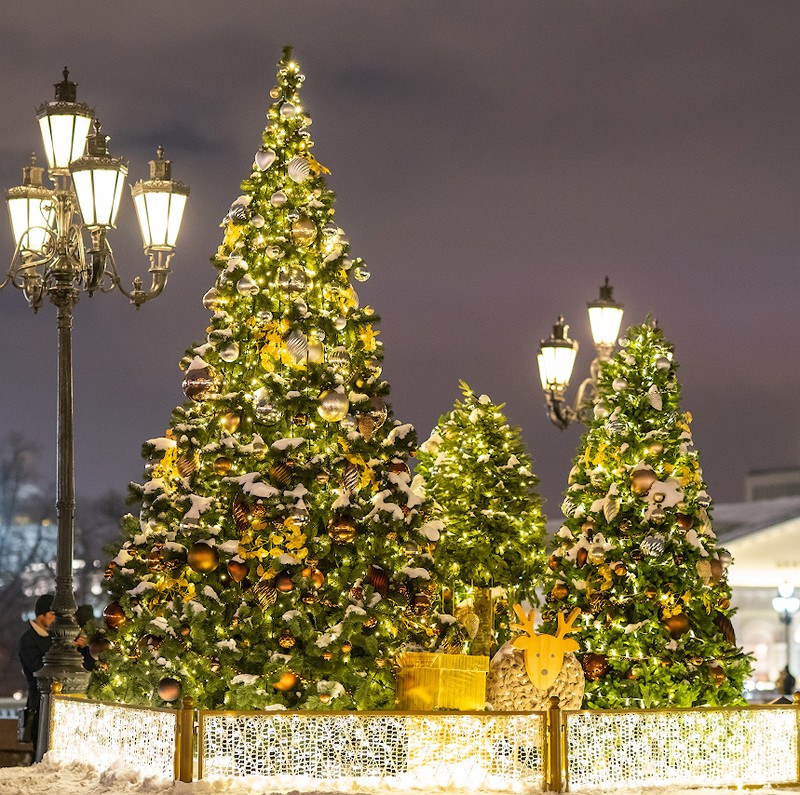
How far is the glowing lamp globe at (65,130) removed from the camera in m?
15.5

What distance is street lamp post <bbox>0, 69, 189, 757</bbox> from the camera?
48.5 feet

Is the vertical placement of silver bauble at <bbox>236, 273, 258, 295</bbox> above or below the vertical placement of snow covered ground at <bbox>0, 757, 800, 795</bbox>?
above

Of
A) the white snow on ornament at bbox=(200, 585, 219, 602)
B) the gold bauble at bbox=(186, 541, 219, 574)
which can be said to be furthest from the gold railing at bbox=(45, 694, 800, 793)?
the gold bauble at bbox=(186, 541, 219, 574)

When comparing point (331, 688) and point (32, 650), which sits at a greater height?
point (32, 650)

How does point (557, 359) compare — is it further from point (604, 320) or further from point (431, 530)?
point (431, 530)

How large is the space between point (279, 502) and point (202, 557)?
0.77 meters

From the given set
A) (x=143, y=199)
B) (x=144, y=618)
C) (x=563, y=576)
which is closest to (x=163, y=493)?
(x=144, y=618)

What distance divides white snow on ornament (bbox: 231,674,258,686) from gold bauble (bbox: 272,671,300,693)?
0.18 m

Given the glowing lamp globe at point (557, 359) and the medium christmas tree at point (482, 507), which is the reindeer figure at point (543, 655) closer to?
the medium christmas tree at point (482, 507)

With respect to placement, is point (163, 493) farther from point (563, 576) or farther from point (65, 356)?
point (563, 576)

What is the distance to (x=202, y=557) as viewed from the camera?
14445 millimetres

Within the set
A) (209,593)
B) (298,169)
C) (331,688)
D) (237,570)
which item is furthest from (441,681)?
(298,169)

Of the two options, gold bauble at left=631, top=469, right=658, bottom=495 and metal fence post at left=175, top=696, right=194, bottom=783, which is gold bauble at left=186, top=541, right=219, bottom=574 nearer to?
metal fence post at left=175, top=696, right=194, bottom=783

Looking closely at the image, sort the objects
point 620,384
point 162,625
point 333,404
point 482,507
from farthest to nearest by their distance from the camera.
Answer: point 482,507 < point 620,384 < point 333,404 < point 162,625
